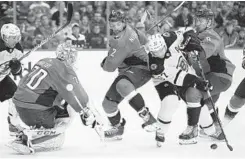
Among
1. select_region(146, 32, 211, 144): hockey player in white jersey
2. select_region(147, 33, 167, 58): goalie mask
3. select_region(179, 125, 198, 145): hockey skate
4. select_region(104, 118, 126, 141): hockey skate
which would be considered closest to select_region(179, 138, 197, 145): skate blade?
select_region(179, 125, 198, 145): hockey skate

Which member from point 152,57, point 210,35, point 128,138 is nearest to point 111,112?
point 128,138

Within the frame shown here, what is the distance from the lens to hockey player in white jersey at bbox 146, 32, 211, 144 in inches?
168

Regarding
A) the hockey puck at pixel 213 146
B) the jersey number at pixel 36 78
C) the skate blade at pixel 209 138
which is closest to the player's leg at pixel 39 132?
the jersey number at pixel 36 78

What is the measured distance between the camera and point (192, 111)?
432 centimetres

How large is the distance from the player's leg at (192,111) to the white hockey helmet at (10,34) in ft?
4.13

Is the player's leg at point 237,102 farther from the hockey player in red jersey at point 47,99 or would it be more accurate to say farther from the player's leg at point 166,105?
the hockey player in red jersey at point 47,99

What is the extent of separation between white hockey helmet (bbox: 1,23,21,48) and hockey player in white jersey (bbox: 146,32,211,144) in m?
0.93

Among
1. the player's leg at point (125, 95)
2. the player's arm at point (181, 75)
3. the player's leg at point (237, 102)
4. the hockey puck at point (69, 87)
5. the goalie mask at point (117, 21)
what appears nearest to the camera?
the hockey puck at point (69, 87)

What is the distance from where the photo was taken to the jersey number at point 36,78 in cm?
395

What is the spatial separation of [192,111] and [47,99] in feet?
3.34

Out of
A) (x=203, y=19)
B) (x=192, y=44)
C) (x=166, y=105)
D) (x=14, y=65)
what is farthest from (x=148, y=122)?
(x=14, y=65)

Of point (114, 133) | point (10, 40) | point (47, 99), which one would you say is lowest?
point (114, 133)

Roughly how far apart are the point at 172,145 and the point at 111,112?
54 cm

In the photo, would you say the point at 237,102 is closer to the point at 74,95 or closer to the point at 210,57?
the point at 210,57
